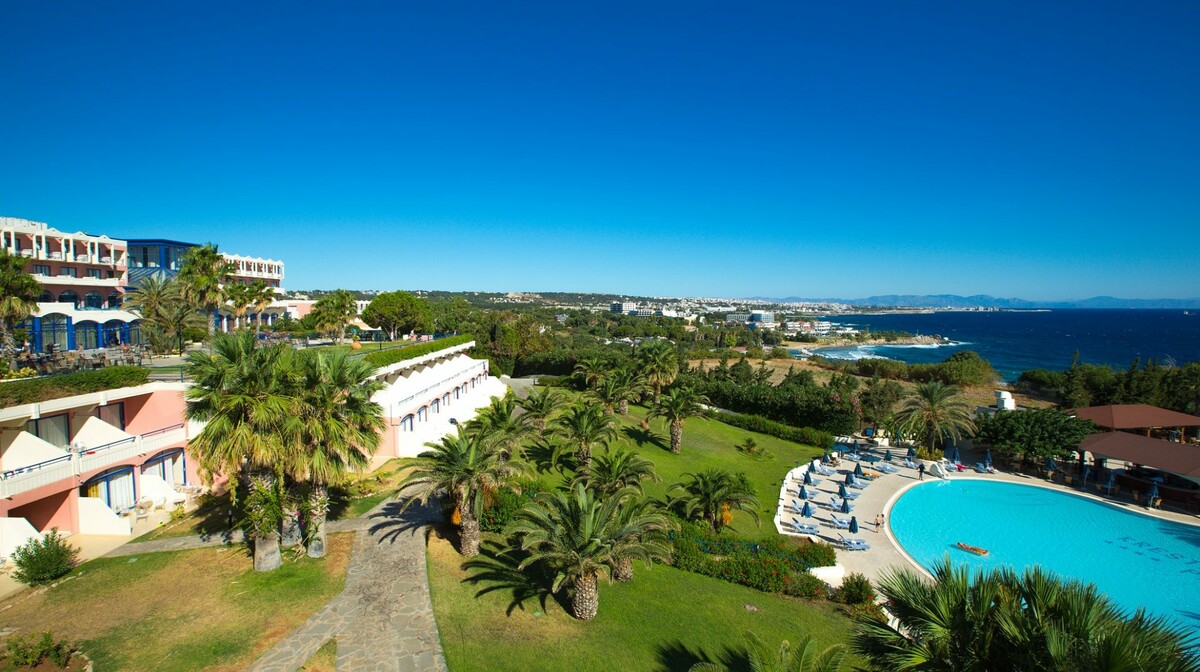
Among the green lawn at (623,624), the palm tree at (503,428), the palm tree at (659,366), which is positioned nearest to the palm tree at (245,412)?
the green lawn at (623,624)

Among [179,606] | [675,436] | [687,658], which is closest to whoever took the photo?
[687,658]

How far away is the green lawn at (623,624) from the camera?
12523mm

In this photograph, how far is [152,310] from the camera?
30875 mm

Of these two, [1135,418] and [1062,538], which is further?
[1135,418]

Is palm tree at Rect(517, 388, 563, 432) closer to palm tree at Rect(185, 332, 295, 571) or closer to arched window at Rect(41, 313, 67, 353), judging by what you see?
palm tree at Rect(185, 332, 295, 571)

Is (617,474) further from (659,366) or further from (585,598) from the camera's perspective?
(659,366)

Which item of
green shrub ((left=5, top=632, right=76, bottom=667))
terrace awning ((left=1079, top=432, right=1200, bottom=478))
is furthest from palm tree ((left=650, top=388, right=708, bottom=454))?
green shrub ((left=5, top=632, right=76, bottom=667))

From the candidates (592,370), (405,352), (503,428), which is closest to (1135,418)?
(592,370)

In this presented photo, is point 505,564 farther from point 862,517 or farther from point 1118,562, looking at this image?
point 1118,562

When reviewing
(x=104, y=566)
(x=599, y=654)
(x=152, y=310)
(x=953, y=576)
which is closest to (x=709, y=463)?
(x=599, y=654)

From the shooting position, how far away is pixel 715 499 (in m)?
21.4

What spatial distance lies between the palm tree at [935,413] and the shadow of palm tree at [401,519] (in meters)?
27.9

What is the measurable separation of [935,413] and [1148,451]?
9044 millimetres

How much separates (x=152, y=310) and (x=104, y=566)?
2088cm
